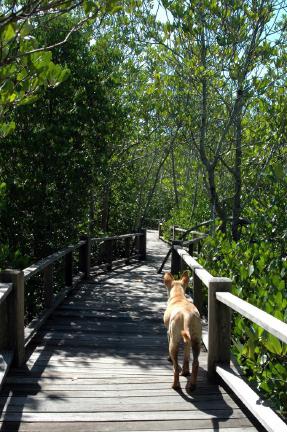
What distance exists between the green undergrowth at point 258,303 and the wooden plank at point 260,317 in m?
0.28

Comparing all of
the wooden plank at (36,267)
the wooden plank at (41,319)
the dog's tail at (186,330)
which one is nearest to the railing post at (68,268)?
the wooden plank at (41,319)

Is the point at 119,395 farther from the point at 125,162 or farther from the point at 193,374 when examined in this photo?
the point at 125,162

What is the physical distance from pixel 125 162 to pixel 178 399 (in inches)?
460

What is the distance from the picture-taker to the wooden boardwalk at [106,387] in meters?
3.34

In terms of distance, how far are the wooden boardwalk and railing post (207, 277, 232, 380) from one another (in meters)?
0.27

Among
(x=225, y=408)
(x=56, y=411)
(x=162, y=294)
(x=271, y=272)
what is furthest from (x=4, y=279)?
(x=162, y=294)

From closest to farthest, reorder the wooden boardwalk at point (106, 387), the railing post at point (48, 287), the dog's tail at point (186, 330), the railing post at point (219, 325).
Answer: the wooden boardwalk at point (106, 387)
the dog's tail at point (186, 330)
the railing post at point (219, 325)
the railing post at point (48, 287)

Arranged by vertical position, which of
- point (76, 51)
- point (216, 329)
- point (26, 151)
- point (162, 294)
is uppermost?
point (76, 51)

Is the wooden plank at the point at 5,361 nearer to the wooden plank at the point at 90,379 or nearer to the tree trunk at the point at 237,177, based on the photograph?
the wooden plank at the point at 90,379

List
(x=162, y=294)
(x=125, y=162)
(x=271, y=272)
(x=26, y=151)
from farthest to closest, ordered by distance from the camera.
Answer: (x=125, y=162), (x=162, y=294), (x=26, y=151), (x=271, y=272)

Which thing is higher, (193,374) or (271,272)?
(271,272)

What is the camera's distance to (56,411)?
349 cm

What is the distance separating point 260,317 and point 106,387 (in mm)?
1705

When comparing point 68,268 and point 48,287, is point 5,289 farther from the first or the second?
point 68,268
